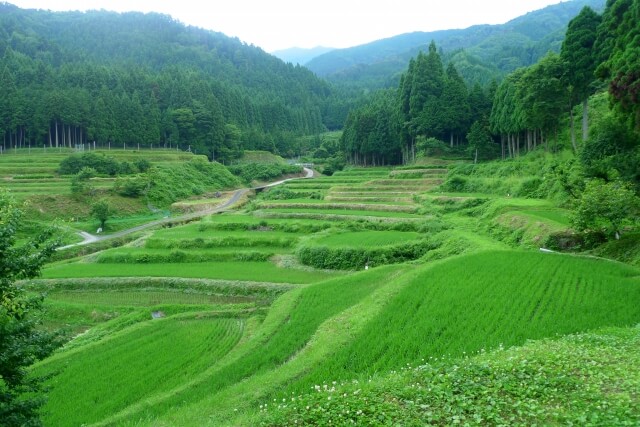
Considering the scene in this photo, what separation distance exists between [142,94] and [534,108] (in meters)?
65.9

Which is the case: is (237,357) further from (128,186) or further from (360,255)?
(128,186)

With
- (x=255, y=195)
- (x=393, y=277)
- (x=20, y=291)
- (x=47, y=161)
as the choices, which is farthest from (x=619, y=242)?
(x=47, y=161)

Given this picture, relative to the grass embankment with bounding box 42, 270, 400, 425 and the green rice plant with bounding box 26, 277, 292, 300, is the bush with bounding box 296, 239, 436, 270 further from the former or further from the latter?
the grass embankment with bounding box 42, 270, 400, 425

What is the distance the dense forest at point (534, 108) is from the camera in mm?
20031

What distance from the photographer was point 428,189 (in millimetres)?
39719

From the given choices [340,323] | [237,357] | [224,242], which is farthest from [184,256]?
[340,323]

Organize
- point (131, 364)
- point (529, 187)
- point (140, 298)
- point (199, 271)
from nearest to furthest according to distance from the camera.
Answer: point (131, 364) → point (140, 298) → point (199, 271) → point (529, 187)

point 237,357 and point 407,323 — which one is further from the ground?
point 407,323

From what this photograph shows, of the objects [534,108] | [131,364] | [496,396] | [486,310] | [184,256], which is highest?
[534,108]

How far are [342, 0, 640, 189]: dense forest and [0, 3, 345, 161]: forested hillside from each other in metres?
26.0

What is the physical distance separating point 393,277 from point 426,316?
5654 mm

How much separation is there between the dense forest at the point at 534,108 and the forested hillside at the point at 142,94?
1023 inches

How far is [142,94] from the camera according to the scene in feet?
252

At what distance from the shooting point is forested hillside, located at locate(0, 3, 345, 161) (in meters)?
62.2
